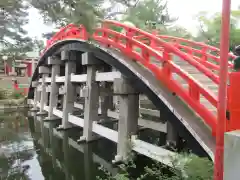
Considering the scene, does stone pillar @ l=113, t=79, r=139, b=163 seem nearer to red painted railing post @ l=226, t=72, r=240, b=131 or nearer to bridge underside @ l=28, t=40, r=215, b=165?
bridge underside @ l=28, t=40, r=215, b=165

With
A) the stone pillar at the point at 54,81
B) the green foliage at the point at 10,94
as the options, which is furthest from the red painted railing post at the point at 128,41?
the green foliage at the point at 10,94

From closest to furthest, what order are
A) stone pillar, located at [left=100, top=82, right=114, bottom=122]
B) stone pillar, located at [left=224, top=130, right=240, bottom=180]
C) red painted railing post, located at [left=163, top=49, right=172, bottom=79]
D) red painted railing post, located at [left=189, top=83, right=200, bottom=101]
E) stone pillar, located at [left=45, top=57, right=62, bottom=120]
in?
stone pillar, located at [left=224, top=130, right=240, bottom=180], red painted railing post, located at [left=189, top=83, right=200, bottom=101], red painted railing post, located at [left=163, top=49, right=172, bottom=79], stone pillar, located at [left=100, top=82, right=114, bottom=122], stone pillar, located at [left=45, top=57, right=62, bottom=120]

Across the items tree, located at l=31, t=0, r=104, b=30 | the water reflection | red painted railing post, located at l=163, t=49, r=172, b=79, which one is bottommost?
the water reflection

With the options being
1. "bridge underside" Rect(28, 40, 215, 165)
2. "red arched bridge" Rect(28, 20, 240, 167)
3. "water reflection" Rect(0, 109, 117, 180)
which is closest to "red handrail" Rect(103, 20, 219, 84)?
"red arched bridge" Rect(28, 20, 240, 167)

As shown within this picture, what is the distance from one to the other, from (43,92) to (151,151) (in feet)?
30.4

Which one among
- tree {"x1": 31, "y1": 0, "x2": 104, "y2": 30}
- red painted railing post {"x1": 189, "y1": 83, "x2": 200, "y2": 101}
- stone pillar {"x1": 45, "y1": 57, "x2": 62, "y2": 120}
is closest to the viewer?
tree {"x1": 31, "y1": 0, "x2": 104, "y2": 30}

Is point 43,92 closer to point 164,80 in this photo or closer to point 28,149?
point 28,149

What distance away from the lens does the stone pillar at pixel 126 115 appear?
17.6ft

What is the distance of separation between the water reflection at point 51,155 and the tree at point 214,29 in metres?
10.2

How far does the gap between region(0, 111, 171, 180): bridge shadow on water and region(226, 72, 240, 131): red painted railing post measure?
3.34m

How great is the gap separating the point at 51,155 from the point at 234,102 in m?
5.83

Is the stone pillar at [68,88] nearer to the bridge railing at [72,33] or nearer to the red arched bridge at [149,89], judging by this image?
the red arched bridge at [149,89]

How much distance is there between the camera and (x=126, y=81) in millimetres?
5371

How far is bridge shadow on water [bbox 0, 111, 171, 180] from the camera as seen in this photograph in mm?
5582
